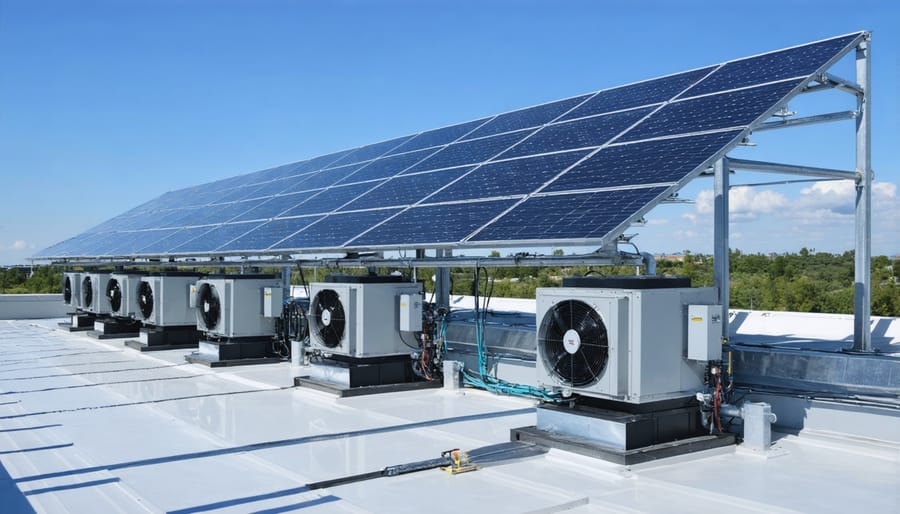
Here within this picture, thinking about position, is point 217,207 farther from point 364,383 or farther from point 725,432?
point 725,432

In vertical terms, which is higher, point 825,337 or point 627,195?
point 627,195

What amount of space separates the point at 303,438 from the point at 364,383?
9.35ft

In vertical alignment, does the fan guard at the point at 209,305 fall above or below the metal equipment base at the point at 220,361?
above

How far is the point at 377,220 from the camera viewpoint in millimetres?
11312

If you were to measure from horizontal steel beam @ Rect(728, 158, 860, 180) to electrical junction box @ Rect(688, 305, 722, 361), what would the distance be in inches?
77.7

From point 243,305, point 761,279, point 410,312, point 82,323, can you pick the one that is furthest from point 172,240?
point 761,279

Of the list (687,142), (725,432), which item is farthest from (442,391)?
(687,142)

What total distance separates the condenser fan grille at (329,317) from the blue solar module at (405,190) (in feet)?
5.59

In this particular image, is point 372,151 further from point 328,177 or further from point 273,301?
point 273,301

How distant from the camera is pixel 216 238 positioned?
16.3 meters

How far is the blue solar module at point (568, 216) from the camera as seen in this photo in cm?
702

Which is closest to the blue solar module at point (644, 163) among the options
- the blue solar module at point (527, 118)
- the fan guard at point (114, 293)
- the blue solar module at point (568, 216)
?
the blue solar module at point (568, 216)

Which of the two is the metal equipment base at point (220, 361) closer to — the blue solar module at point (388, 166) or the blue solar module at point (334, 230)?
the blue solar module at point (334, 230)

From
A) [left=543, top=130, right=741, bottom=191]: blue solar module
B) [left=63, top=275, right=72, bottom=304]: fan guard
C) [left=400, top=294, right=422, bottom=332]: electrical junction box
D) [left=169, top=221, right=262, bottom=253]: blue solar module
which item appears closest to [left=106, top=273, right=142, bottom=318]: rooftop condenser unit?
[left=169, top=221, right=262, bottom=253]: blue solar module
